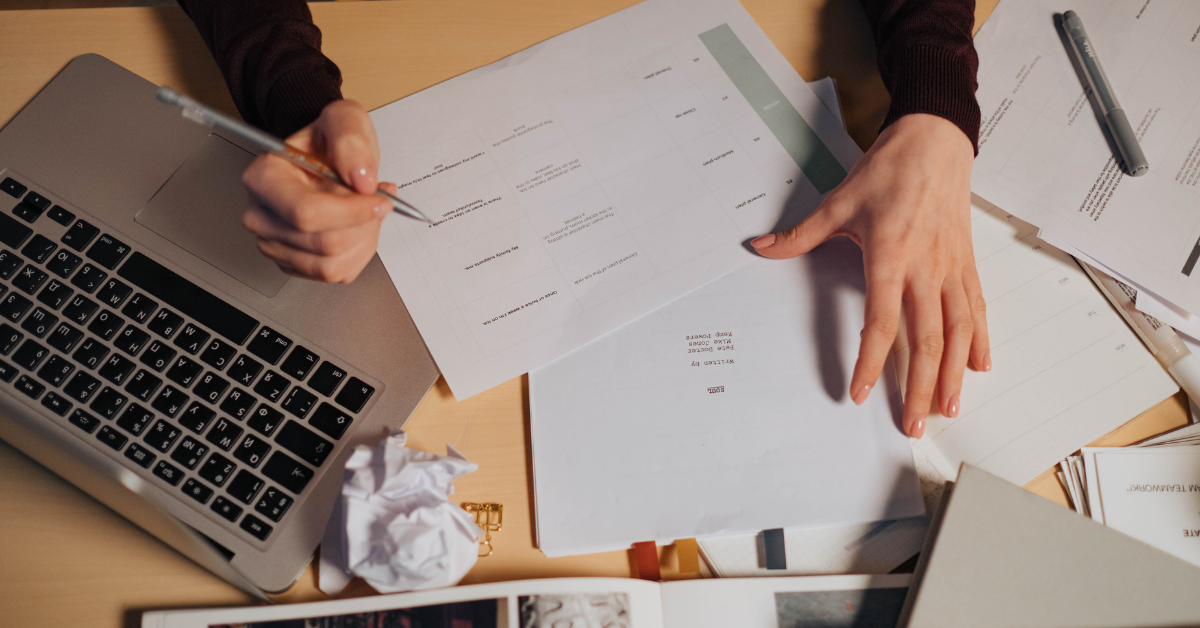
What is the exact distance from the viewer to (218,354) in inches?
18.3

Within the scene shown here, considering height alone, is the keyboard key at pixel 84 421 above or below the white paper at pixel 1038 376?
above

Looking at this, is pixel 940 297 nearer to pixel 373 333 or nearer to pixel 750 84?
pixel 750 84

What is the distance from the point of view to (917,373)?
0.50 m

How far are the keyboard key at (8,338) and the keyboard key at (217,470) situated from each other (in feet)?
0.60

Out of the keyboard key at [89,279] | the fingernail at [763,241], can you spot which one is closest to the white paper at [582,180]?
the fingernail at [763,241]

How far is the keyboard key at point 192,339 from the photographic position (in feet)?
1.52

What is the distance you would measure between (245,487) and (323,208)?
209mm

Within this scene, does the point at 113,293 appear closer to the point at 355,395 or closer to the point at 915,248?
the point at 355,395

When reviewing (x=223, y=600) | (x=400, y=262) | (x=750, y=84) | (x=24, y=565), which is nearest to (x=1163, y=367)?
(x=750, y=84)

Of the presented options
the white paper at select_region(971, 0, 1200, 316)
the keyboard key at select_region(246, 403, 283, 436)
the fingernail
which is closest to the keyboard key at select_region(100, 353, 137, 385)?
the keyboard key at select_region(246, 403, 283, 436)

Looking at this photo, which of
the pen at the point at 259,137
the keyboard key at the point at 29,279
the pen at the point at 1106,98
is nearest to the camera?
the pen at the point at 259,137

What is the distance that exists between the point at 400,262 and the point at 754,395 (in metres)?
0.33

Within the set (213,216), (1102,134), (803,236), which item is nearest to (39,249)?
(213,216)

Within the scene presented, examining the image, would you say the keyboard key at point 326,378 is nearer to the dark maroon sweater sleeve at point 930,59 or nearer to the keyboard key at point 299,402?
the keyboard key at point 299,402
